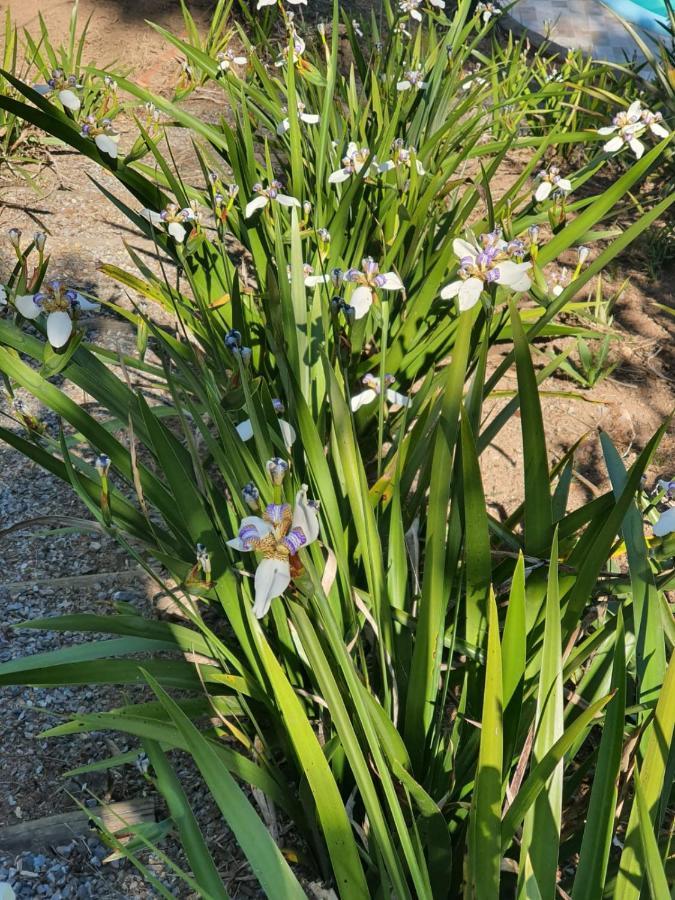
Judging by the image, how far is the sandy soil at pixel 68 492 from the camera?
3.85ft

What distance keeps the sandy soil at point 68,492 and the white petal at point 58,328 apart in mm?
225

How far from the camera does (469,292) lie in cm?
110

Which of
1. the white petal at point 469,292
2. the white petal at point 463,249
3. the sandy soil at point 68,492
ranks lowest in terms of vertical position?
the sandy soil at point 68,492

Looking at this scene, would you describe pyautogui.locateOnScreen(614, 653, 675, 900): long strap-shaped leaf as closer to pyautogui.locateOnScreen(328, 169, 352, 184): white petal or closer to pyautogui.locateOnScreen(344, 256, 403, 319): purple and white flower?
pyautogui.locateOnScreen(344, 256, 403, 319): purple and white flower

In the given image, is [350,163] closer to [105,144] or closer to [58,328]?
[105,144]

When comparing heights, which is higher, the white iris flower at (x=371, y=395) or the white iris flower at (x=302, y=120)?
the white iris flower at (x=302, y=120)

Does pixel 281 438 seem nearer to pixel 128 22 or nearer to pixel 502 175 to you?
pixel 502 175

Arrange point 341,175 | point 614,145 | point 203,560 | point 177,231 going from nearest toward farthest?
point 203,560, point 177,231, point 341,175, point 614,145

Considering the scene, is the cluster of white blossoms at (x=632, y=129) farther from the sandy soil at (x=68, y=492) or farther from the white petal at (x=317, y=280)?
the white petal at (x=317, y=280)

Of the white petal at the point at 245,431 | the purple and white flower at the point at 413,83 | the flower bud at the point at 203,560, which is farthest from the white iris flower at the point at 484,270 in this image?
the purple and white flower at the point at 413,83

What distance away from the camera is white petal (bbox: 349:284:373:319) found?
1.27m

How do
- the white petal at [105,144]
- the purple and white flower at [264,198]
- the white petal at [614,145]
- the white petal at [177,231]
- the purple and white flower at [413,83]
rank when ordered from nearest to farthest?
the white petal at [105,144]
the white petal at [177,231]
the purple and white flower at [264,198]
the white petal at [614,145]
the purple and white flower at [413,83]

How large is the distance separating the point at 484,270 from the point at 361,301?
0.74 ft

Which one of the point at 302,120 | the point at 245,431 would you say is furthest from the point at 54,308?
the point at 302,120
